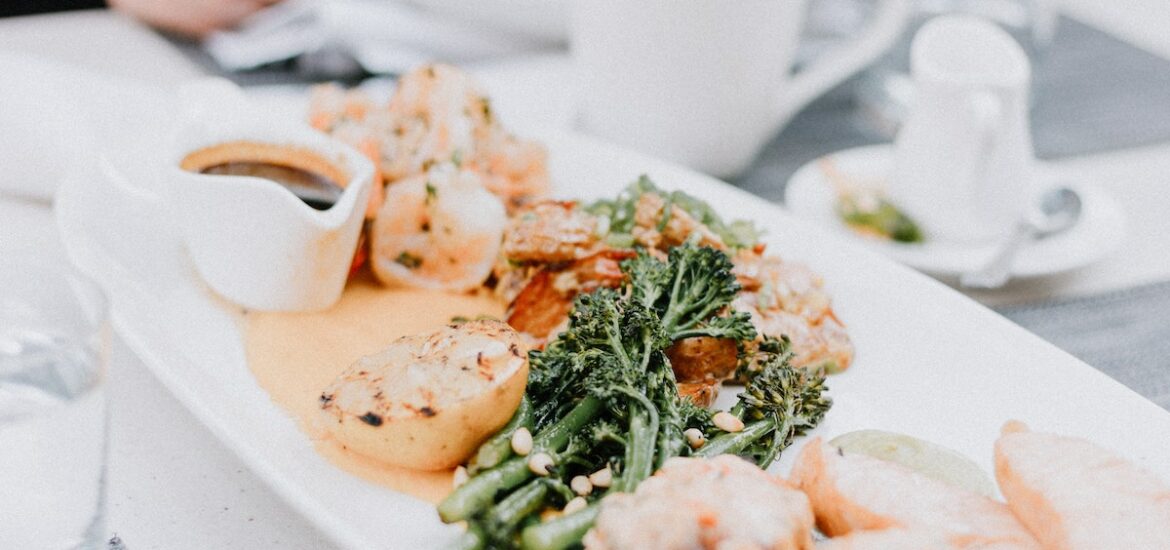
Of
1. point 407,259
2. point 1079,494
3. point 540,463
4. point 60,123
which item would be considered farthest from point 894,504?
point 60,123

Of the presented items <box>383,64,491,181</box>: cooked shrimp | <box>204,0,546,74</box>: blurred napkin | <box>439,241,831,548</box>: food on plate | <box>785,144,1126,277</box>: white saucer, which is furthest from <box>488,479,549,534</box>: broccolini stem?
<box>204,0,546,74</box>: blurred napkin

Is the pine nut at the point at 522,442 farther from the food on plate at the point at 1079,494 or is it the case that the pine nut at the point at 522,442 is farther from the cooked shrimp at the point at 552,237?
the food on plate at the point at 1079,494

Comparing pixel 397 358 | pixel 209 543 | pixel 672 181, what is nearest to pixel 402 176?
pixel 672 181

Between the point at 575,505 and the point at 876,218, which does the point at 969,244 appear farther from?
the point at 575,505

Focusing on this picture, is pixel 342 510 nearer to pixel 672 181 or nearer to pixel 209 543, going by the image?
pixel 209 543

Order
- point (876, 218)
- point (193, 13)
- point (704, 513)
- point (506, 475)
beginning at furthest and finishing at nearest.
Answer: point (193, 13) < point (876, 218) < point (506, 475) < point (704, 513)

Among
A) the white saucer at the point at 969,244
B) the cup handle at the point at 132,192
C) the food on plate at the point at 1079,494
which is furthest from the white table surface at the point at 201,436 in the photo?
the food on plate at the point at 1079,494
